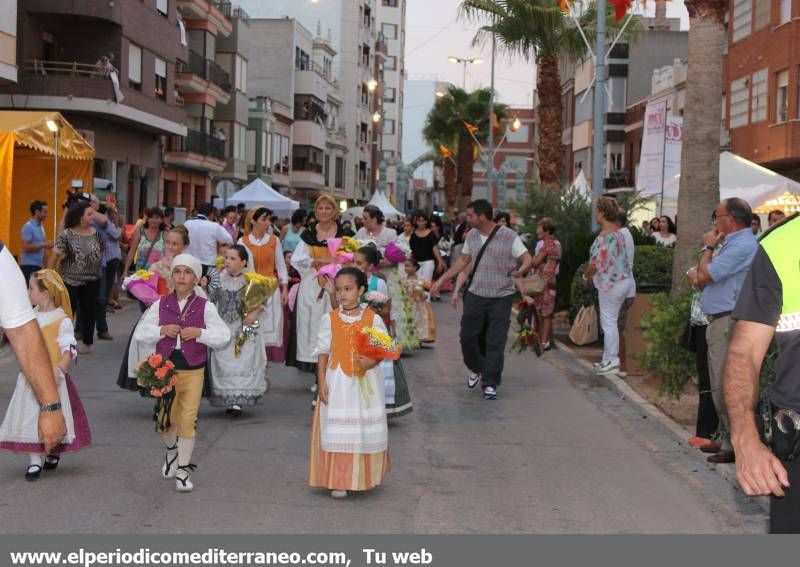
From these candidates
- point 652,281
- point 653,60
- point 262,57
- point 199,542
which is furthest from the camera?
point 262,57

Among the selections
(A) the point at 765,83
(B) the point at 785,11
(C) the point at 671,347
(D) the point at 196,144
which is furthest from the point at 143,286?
(D) the point at 196,144

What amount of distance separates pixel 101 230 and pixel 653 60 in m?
46.7

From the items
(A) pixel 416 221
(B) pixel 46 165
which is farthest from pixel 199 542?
(B) pixel 46 165

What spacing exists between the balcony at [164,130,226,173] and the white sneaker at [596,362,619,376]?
35163 millimetres

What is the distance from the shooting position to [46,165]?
20.1m

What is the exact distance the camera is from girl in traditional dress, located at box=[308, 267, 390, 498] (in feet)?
24.1

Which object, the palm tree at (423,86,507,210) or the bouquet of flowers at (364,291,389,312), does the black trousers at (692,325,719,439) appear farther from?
the palm tree at (423,86,507,210)

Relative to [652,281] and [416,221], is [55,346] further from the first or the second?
[416,221]

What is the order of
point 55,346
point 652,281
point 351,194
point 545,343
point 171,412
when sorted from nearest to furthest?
point 171,412 < point 55,346 < point 652,281 < point 545,343 < point 351,194

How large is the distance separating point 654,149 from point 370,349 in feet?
47.4

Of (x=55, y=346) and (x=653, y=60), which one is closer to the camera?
(x=55, y=346)

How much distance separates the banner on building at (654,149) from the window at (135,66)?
20.7 m

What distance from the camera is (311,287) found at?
11867 mm

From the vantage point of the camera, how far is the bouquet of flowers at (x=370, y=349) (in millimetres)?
7535
